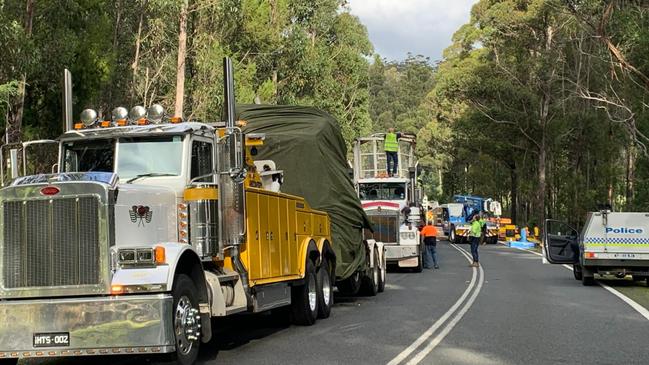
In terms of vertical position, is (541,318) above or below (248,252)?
below

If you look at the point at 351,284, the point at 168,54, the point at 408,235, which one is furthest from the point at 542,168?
the point at 351,284

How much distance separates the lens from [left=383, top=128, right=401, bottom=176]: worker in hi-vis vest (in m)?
28.7

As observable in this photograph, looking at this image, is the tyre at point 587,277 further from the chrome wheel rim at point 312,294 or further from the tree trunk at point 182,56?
the tree trunk at point 182,56

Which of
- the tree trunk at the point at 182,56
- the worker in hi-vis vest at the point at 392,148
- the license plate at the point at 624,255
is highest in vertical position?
the tree trunk at the point at 182,56

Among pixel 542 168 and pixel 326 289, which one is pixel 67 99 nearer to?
pixel 326 289

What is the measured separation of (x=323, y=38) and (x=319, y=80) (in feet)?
32.5

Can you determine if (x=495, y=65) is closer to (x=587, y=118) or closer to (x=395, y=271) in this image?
(x=587, y=118)

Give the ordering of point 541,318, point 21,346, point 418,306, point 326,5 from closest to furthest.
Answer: point 21,346 < point 541,318 < point 418,306 < point 326,5

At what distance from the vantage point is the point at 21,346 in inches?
319

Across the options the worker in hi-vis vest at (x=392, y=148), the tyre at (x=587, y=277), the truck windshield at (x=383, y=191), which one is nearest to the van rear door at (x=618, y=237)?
the tyre at (x=587, y=277)

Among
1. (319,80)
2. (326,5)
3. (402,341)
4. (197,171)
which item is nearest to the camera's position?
(197,171)

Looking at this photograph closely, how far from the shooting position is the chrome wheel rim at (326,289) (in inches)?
562

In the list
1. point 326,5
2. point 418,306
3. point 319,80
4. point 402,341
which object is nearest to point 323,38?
point 326,5

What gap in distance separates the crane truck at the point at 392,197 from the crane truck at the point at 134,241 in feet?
43.6
